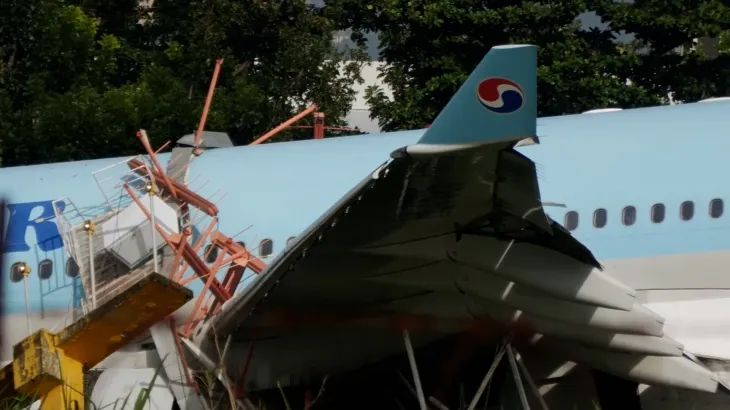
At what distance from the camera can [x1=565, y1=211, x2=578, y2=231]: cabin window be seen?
11984 mm

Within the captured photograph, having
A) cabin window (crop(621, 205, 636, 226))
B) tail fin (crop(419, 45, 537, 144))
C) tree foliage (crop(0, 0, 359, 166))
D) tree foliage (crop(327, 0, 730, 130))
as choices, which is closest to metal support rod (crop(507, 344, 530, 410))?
tail fin (crop(419, 45, 537, 144))

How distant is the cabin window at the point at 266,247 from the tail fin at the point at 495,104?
4.54 m

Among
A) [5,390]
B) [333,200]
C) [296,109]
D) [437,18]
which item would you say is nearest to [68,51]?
[296,109]

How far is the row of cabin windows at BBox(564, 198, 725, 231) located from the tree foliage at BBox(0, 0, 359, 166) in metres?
12.2

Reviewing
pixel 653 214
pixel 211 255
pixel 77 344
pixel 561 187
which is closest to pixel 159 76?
pixel 211 255

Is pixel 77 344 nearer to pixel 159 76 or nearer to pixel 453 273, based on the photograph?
pixel 453 273

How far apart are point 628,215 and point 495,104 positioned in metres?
4.76

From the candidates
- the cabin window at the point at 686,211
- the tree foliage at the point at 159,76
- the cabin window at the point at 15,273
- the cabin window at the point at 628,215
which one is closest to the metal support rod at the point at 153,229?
the cabin window at the point at 15,273

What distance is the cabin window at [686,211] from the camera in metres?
11.9

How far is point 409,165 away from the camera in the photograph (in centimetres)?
808

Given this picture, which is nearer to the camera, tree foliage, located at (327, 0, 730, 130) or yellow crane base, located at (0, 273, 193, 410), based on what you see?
yellow crane base, located at (0, 273, 193, 410)

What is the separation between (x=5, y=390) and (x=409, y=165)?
379 cm

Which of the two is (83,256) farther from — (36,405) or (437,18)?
(437,18)

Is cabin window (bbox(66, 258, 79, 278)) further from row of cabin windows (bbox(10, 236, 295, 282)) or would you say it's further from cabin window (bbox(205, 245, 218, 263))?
cabin window (bbox(205, 245, 218, 263))
